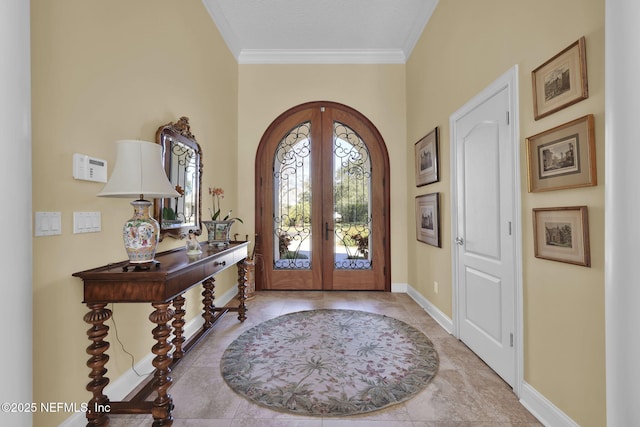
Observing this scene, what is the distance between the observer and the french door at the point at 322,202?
4375mm

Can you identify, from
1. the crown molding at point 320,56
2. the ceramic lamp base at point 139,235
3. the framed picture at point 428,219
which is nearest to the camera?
the ceramic lamp base at point 139,235

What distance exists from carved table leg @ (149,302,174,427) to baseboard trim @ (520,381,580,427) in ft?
7.04

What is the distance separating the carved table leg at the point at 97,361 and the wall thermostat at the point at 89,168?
2.35 feet

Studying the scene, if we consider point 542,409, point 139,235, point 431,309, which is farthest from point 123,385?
Result: point 431,309

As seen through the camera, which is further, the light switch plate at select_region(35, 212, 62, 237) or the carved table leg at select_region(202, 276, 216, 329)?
the carved table leg at select_region(202, 276, 216, 329)

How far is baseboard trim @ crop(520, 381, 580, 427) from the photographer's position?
1582mm

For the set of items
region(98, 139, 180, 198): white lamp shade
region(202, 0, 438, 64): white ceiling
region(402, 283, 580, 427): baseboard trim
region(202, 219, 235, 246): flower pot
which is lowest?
region(402, 283, 580, 427): baseboard trim

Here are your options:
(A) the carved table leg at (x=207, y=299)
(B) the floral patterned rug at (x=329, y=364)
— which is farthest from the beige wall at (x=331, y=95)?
(B) the floral patterned rug at (x=329, y=364)

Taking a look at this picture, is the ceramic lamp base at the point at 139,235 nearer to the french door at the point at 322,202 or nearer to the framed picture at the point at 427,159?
the french door at the point at 322,202

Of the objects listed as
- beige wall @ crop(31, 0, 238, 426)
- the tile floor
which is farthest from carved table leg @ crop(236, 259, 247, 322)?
beige wall @ crop(31, 0, 238, 426)

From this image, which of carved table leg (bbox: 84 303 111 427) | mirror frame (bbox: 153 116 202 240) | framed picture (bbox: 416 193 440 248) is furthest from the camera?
framed picture (bbox: 416 193 440 248)

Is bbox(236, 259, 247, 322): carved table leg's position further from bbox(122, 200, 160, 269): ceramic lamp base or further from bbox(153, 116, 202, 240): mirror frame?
bbox(122, 200, 160, 269): ceramic lamp base

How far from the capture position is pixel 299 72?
4414mm

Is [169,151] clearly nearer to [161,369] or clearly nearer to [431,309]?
[161,369]
